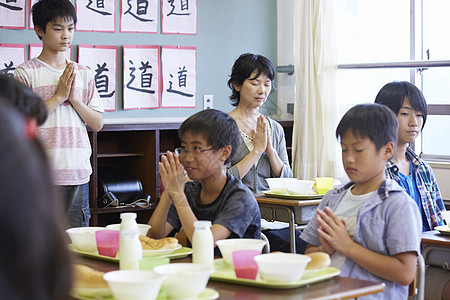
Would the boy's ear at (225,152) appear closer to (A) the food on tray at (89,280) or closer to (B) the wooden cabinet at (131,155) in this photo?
(A) the food on tray at (89,280)

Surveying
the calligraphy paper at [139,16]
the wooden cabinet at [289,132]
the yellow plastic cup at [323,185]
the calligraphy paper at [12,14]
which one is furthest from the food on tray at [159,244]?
the wooden cabinet at [289,132]

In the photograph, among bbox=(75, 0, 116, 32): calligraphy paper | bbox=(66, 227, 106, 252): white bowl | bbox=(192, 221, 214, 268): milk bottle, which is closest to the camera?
bbox=(192, 221, 214, 268): milk bottle

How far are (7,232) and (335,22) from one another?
4.48 meters

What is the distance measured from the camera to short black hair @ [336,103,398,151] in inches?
79.6

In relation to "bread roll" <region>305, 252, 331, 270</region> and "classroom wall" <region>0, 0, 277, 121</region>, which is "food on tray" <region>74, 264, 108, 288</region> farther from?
"classroom wall" <region>0, 0, 277, 121</region>

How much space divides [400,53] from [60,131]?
2.66 meters

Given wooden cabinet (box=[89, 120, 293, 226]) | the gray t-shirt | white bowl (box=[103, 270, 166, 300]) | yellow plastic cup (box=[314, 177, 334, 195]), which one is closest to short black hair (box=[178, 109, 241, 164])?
the gray t-shirt

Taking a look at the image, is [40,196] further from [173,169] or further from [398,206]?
[173,169]

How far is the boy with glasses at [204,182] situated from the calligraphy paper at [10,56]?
2.24 meters

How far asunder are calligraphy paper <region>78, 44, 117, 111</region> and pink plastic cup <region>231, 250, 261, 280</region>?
3039mm

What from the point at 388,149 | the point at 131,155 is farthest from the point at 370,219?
the point at 131,155

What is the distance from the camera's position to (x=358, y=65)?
4.87 m

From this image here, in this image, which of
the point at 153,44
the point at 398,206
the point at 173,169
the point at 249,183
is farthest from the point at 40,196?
the point at 153,44

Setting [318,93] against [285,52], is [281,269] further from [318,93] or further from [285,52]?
[285,52]
